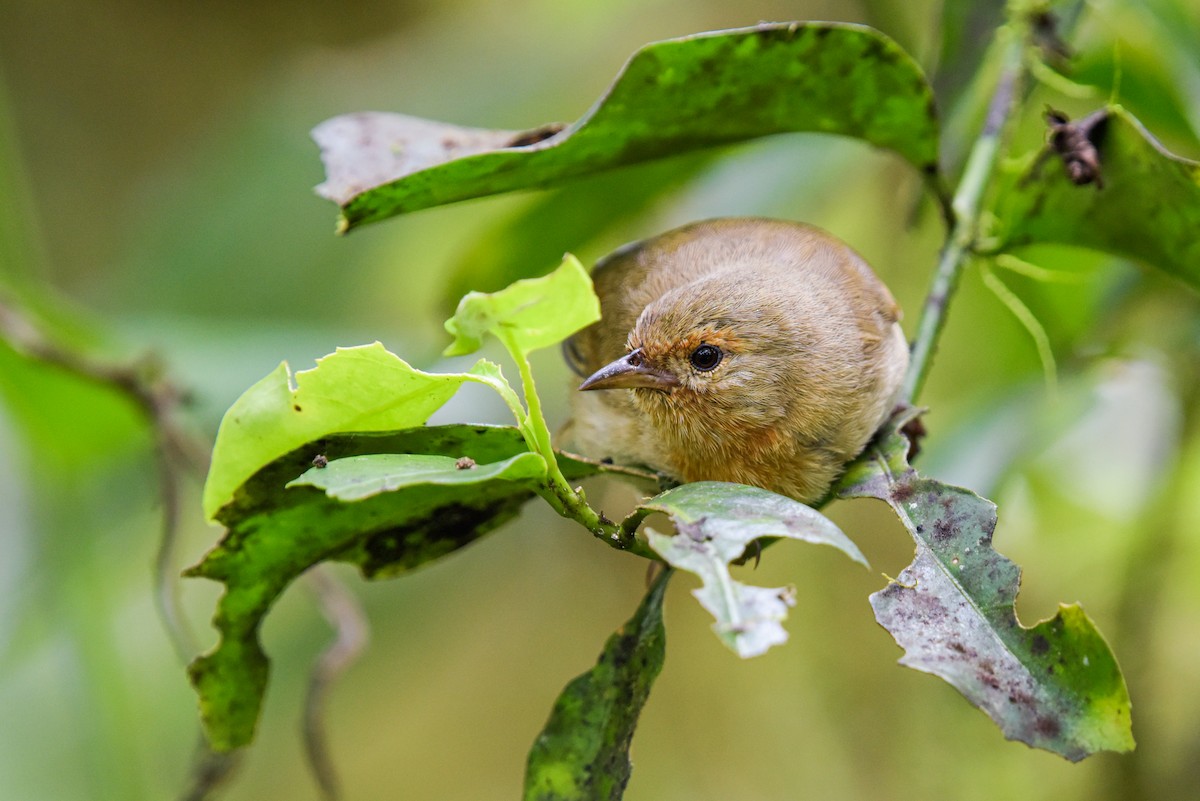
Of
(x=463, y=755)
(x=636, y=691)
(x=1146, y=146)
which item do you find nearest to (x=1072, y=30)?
(x=1146, y=146)

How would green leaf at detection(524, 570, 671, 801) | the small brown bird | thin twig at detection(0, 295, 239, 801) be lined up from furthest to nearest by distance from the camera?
thin twig at detection(0, 295, 239, 801) < the small brown bird < green leaf at detection(524, 570, 671, 801)

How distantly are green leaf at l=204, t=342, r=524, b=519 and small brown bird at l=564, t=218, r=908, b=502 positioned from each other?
49 cm

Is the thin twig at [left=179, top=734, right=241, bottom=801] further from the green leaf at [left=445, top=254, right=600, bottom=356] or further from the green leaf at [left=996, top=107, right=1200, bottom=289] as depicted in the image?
the green leaf at [left=996, top=107, right=1200, bottom=289]

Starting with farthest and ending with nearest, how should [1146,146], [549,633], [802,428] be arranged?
1. [549,633]
2. [802,428]
3. [1146,146]

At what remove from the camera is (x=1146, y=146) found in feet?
4.66

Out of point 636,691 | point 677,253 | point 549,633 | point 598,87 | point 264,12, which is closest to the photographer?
point 636,691

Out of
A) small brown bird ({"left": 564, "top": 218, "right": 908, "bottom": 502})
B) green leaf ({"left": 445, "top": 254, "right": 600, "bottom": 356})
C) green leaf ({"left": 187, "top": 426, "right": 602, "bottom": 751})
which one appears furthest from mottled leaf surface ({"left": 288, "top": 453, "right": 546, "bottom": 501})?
small brown bird ({"left": 564, "top": 218, "right": 908, "bottom": 502})

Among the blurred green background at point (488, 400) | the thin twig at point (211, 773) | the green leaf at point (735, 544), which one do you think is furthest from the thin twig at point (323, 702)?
the green leaf at point (735, 544)

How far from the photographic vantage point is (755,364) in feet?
5.64

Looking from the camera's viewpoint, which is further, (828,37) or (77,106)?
(77,106)

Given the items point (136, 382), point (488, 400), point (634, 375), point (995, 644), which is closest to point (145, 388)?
point (136, 382)

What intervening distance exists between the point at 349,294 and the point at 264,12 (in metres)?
1.94

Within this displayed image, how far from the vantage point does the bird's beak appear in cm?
169

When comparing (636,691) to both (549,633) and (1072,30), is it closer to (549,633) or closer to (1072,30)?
(1072,30)
